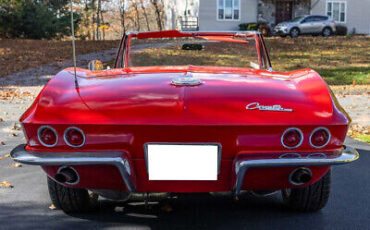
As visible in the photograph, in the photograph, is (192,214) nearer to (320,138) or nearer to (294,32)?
(320,138)

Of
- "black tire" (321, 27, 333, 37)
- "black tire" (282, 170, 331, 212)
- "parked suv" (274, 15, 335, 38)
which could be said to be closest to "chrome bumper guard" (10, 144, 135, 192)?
"black tire" (282, 170, 331, 212)

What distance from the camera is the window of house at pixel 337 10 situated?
110ft

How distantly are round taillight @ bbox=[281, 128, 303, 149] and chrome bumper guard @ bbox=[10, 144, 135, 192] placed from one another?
0.94 metres

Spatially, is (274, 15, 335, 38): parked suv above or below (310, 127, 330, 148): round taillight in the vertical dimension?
above

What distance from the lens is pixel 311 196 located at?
3.46 metres

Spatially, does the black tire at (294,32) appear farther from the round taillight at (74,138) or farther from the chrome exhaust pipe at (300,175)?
the round taillight at (74,138)

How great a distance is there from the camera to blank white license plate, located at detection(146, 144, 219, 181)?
278 cm

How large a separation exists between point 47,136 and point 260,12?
30.8 m

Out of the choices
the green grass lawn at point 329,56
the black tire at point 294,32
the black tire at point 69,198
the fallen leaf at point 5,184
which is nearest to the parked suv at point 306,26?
the black tire at point 294,32

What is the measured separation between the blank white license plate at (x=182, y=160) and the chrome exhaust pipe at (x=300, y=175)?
A: 19.3 inches

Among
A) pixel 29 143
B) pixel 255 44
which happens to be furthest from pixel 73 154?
pixel 255 44

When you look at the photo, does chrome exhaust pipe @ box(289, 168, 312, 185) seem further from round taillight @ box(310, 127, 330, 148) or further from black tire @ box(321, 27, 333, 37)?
black tire @ box(321, 27, 333, 37)

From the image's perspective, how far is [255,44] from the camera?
442cm

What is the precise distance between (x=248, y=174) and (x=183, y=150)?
1.37ft
